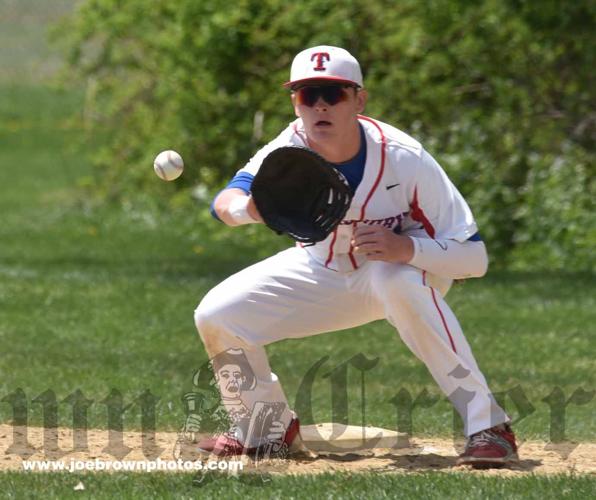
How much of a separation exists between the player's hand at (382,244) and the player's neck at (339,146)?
0.35m

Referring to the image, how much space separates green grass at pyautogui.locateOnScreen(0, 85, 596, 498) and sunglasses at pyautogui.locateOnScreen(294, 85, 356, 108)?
152cm

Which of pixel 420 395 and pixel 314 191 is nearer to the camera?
pixel 314 191

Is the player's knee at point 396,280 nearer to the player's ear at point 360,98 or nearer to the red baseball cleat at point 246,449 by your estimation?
the player's ear at point 360,98

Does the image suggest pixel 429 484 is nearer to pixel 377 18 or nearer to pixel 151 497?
pixel 151 497

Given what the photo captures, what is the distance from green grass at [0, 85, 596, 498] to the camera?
17.8ft

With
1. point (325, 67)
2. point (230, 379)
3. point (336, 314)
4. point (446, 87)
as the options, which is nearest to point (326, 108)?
Answer: point (325, 67)

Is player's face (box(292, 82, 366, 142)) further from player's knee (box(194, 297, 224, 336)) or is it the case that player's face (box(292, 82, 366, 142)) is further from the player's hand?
player's knee (box(194, 297, 224, 336))

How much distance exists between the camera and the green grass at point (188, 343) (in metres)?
5.43

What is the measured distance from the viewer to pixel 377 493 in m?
5.20

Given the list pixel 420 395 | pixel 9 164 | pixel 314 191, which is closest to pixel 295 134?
pixel 314 191

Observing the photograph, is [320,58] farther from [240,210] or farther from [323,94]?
[240,210]

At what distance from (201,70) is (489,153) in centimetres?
396

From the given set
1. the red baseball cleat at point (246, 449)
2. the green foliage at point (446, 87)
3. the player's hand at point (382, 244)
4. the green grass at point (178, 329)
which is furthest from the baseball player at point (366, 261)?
the green foliage at point (446, 87)

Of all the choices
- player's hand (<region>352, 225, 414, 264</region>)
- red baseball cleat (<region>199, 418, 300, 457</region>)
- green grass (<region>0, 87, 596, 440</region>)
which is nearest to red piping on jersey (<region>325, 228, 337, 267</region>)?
player's hand (<region>352, 225, 414, 264</region>)
